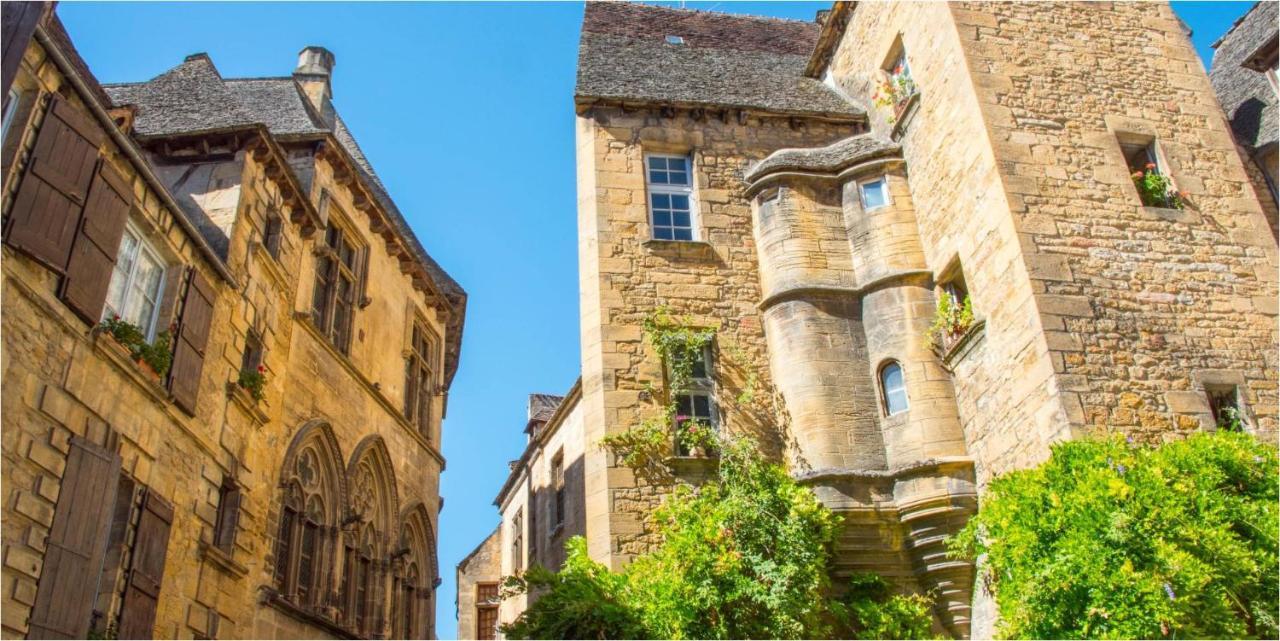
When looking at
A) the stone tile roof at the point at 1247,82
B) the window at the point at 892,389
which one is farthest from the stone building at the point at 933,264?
the stone tile roof at the point at 1247,82

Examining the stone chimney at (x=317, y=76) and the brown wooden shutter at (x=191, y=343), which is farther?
the stone chimney at (x=317, y=76)

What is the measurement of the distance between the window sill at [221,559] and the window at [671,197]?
5.99 m

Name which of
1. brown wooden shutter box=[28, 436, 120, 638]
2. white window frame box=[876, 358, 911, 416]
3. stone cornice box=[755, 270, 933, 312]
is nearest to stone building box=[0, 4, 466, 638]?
brown wooden shutter box=[28, 436, 120, 638]

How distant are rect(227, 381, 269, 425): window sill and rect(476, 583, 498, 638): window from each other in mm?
15505

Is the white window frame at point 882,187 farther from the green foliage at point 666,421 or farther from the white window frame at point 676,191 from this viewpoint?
the green foliage at point 666,421

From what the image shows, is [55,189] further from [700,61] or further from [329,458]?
[700,61]

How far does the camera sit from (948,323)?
35.9ft

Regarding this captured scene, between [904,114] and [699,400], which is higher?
[904,114]

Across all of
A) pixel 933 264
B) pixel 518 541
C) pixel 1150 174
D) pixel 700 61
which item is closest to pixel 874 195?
pixel 933 264

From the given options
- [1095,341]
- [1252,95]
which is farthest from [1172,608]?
[1252,95]

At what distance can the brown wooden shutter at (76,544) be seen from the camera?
651cm

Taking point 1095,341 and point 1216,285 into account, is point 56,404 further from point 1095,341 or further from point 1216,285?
point 1216,285

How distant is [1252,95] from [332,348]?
12.9 m

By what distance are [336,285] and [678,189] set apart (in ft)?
15.0
